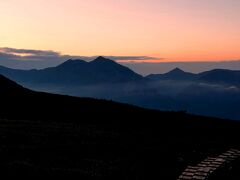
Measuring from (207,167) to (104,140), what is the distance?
620 inches

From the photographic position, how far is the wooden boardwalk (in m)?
28.1

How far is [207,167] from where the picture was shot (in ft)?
106

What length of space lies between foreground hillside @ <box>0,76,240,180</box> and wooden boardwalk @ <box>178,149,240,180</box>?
669 millimetres

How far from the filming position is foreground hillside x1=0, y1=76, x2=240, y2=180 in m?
31.2

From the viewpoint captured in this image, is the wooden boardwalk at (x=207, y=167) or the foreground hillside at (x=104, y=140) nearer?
the wooden boardwalk at (x=207, y=167)

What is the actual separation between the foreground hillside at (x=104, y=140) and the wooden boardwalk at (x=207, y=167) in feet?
2.20

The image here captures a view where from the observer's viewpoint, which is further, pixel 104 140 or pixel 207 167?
pixel 104 140

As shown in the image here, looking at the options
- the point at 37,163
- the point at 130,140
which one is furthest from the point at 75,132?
the point at 37,163

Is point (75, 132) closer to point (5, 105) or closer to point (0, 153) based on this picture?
point (0, 153)

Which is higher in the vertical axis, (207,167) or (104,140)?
(207,167)

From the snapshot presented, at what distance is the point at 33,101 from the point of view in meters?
80.3

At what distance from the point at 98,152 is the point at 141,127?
2551cm

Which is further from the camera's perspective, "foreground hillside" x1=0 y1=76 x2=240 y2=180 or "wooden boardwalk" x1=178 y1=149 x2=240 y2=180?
"foreground hillside" x1=0 y1=76 x2=240 y2=180

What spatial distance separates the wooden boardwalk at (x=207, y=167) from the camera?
92.2 ft
